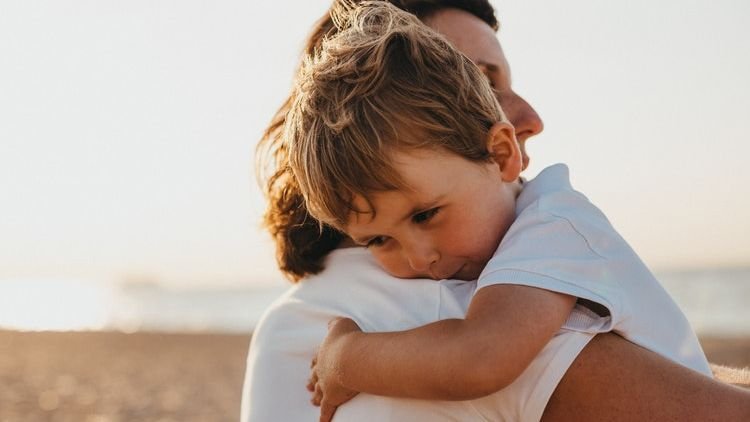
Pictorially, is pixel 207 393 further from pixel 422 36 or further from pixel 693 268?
pixel 693 268

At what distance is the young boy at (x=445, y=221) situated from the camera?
73.9 inches

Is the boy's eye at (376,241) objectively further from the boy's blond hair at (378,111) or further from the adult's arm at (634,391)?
the adult's arm at (634,391)

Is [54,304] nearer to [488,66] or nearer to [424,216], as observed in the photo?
[488,66]

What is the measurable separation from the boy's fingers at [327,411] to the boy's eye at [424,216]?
0.46 metres

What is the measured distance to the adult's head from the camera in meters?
2.57

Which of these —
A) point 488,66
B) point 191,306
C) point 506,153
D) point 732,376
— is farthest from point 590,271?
point 191,306

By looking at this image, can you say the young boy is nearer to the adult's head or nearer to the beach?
the adult's head

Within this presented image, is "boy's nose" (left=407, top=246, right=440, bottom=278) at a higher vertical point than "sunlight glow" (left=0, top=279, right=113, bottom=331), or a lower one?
higher

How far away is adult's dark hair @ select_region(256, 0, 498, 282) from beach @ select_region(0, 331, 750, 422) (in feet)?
24.3

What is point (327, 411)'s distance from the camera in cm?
215

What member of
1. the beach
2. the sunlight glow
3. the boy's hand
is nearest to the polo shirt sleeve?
the boy's hand

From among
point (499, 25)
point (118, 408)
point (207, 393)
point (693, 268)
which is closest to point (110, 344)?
point (207, 393)

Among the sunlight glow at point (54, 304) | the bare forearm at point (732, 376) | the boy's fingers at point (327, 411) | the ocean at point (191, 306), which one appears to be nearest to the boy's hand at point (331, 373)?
the boy's fingers at point (327, 411)

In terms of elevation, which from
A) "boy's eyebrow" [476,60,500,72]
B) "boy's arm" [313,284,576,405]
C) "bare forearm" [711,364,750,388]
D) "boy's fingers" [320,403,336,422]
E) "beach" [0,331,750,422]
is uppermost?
"boy's eyebrow" [476,60,500,72]
